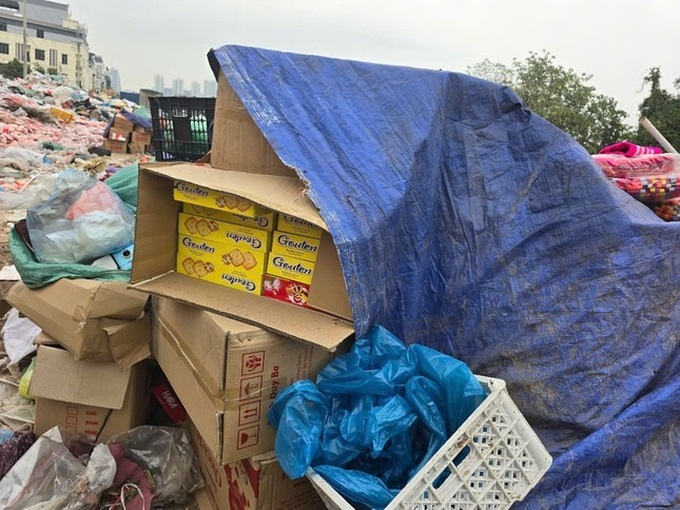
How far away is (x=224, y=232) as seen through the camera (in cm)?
170

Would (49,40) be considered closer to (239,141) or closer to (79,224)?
(79,224)

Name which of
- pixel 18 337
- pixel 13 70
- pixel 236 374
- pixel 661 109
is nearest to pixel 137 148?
pixel 18 337

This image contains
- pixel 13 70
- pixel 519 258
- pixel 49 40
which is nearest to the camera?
pixel 519 258

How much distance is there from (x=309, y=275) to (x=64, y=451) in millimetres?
1048

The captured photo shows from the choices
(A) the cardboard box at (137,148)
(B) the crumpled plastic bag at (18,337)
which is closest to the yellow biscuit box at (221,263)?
(B) the crumpled plastic bag at (18,337)

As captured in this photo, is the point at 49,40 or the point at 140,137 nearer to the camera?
the point at 140,137

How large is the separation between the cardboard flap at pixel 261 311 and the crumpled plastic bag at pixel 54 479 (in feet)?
2.02

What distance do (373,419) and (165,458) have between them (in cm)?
97

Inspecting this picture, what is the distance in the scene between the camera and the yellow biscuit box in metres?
1.65

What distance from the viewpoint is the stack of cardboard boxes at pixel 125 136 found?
9.14 m

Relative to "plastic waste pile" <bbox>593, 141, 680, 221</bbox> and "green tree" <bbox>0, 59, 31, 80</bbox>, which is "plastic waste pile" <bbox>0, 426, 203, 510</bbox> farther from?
"green tree" <bbox>0, 59, 31, 80</bbox>

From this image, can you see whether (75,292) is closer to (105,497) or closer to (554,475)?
(105,497)

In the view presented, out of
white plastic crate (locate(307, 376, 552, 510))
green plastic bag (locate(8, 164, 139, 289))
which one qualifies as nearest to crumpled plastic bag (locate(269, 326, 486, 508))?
white plastic crate (locate(307, 376, 552, 510))

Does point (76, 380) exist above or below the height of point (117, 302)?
below
